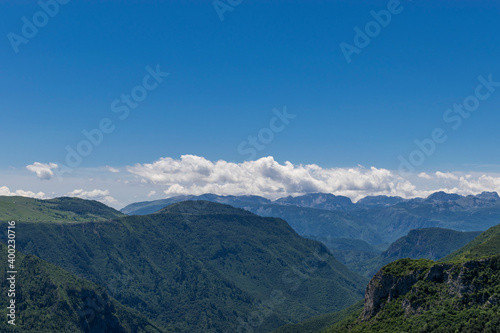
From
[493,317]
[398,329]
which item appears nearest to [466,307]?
[493,317]

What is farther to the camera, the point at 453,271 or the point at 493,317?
the point at 453,271

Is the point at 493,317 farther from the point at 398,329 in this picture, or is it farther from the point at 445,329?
the point at 398,329

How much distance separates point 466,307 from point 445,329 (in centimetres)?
1484

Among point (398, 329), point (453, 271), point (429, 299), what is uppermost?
point (453, 271)

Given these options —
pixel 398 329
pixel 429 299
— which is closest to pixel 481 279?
pixel 429 299

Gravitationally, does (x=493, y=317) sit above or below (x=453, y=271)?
below

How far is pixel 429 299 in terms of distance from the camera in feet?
644

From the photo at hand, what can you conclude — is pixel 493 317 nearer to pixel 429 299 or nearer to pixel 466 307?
pixel 466 307

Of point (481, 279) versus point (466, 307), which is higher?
point (481, 279)

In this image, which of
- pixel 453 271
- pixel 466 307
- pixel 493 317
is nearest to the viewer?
pixel 493 317

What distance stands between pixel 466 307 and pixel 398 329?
32.9 m

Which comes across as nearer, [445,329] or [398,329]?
[445,329]

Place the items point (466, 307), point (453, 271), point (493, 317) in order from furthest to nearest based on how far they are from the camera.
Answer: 1. point (453, 271)
2. point (466, 307)
3. point (493, 317)

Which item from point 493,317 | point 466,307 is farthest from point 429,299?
point 493,317
